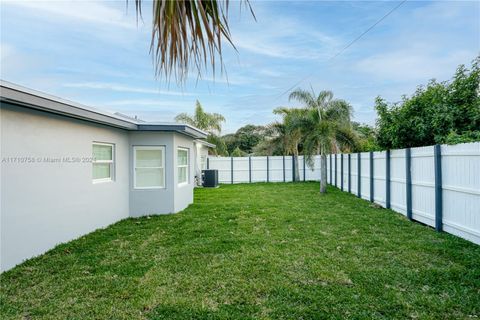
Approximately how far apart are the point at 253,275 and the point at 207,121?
65.7ft

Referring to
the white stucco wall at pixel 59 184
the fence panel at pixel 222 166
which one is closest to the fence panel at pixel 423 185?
the white stucco wall at pixel 59 184

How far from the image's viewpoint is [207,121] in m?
23.6

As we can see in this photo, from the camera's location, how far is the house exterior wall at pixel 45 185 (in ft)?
16.0

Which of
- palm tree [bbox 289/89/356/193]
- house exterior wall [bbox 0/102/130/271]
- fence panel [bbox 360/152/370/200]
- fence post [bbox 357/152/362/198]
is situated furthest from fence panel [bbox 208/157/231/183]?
house exterior wall [bbox 0/102/130/271]

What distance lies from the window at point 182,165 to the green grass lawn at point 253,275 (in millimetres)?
3327

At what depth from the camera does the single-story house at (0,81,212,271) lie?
493 cm

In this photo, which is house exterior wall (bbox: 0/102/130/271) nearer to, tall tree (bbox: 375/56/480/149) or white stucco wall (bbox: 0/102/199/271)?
white stucco wall (bbox: 0/102/199/271)

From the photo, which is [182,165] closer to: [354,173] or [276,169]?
[354,173]

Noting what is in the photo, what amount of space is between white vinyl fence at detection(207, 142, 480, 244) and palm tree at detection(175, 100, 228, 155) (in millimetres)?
12298

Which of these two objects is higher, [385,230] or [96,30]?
[96,30]

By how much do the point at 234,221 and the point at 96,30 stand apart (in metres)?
7.01

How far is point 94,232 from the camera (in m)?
7.18

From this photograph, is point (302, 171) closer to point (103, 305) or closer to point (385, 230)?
point (385, 230)

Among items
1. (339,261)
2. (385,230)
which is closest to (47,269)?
(339,261)
